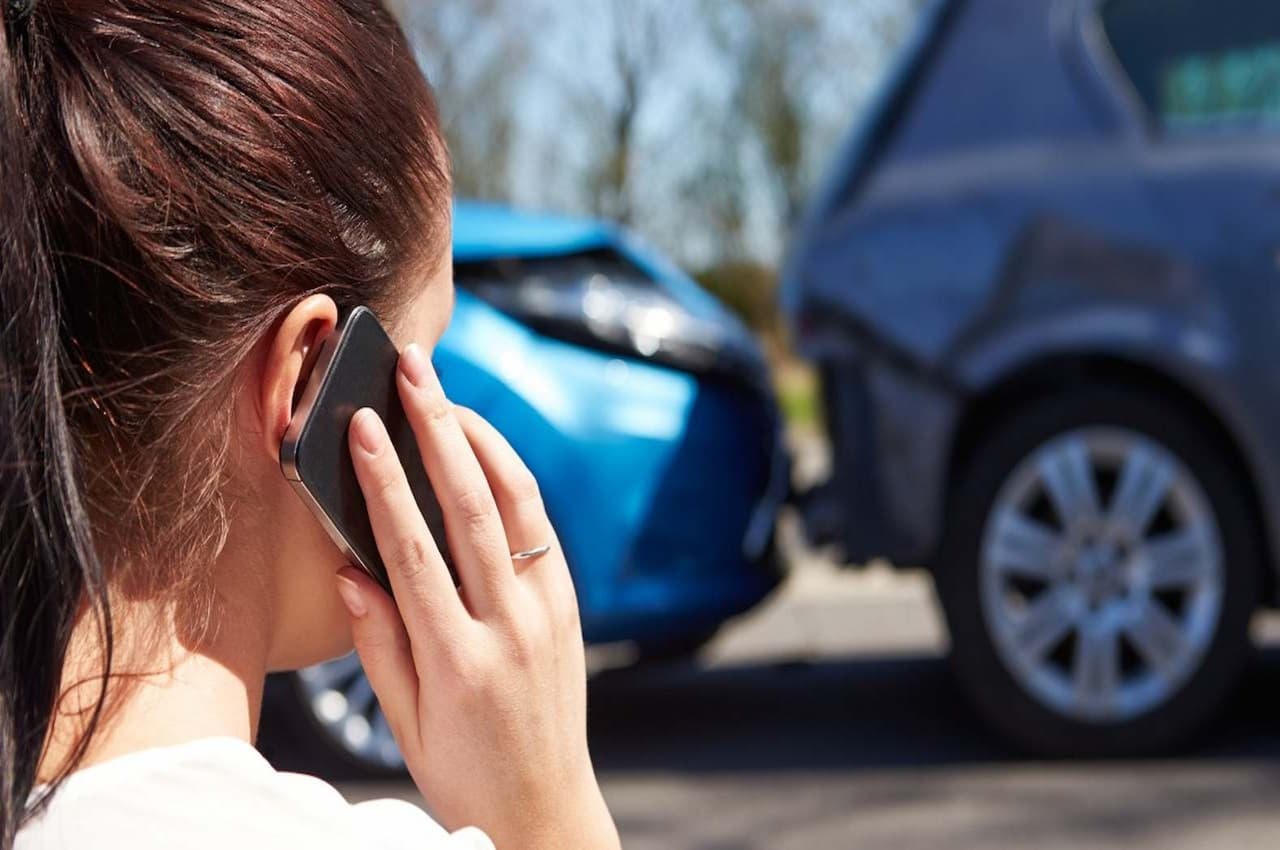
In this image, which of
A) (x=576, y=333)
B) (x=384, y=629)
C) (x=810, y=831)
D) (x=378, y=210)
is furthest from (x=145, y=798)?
(x=576, y=333)

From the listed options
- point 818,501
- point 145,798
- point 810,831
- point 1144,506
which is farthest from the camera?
point 818,501

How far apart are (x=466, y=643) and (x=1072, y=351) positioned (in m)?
2.83

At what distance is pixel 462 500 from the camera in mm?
1022

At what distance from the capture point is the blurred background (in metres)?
→ 3.51

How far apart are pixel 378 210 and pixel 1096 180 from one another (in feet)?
9.56

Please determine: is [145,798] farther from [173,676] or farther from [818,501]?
[818,501]

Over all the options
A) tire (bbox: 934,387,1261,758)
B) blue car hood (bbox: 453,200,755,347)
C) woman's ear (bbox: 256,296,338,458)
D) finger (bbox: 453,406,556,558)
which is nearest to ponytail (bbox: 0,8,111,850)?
woman's ear (bbox: 256,296,338,458)

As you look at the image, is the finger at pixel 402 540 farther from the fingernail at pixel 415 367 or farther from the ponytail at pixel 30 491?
the ponytail at pixel 30 491

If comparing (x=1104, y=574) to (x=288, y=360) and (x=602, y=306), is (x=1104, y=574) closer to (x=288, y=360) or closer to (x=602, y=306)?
(x=602, y=306)

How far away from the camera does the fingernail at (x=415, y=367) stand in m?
1.04

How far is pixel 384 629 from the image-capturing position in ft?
3.38

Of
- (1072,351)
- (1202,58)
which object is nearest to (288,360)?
(1072,351)

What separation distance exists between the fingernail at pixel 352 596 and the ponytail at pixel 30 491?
19cm

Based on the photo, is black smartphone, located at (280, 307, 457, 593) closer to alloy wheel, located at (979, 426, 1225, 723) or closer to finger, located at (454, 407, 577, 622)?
finger, located at (454, 407, 577, 622)
